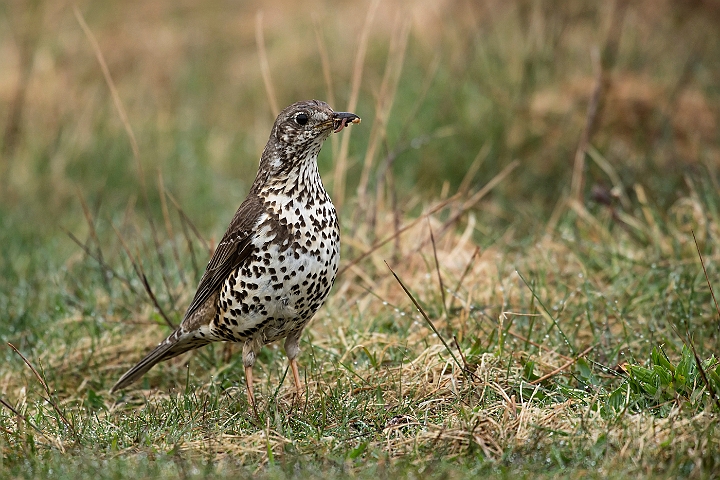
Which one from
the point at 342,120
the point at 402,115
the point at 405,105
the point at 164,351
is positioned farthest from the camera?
the point at 405,105

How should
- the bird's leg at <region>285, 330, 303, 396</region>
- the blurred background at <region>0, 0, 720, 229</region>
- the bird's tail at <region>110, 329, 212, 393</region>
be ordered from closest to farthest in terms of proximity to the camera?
the bird's leg at <region>285, 330, 303, 396</region> < the bird's tail at <region>110, 329, 212, 393</region> < the blurred background at <region>0, 0, 720, 229</region>

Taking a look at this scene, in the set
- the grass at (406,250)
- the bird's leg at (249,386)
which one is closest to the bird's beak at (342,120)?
the grass at (406,250)

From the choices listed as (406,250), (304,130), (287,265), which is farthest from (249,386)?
(406,250)

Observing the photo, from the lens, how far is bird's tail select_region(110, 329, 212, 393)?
5.09m

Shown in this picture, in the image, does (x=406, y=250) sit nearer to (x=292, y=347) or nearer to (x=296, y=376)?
(x=292, y=347)

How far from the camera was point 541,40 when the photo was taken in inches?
326

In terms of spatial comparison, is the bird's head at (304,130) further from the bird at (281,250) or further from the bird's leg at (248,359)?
the bird's leg at (248,359)

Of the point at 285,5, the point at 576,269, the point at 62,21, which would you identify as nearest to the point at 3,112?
the point at 62,21

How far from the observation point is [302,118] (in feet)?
15.5

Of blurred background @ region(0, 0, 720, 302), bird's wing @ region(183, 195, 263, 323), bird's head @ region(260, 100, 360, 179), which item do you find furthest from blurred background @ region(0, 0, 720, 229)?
bird's wing @ region(183, 195, 263, 323)

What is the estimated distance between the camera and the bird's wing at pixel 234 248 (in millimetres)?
4660

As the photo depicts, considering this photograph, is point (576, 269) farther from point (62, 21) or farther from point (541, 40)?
point (62, 21)

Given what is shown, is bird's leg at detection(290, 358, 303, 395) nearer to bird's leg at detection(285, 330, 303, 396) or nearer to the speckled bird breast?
bird's leg at detection(285, 330, 303, 396)

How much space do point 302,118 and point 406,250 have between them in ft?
7.23
